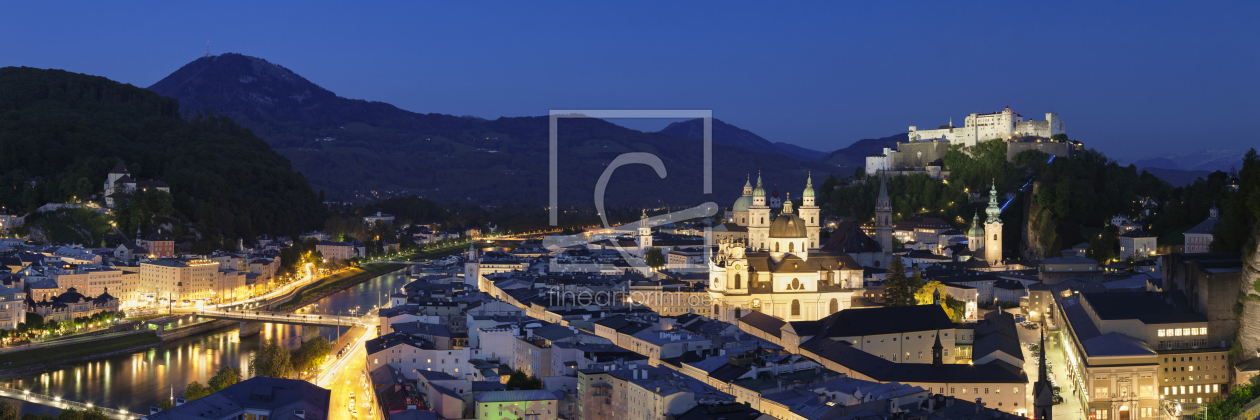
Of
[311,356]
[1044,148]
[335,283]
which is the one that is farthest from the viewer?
[335,283]

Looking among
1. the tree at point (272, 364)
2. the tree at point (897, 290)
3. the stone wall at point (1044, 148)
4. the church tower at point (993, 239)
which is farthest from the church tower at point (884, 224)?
the tree at point (272, 364)

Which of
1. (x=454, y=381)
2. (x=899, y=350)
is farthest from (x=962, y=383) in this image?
(x=454, y=381)

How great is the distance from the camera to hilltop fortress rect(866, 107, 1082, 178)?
4488cm

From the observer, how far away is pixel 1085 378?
19312 millimetres

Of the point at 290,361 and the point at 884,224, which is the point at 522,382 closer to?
the point at 290,361

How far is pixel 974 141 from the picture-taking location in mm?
47406

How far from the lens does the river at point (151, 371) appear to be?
75.3 ft

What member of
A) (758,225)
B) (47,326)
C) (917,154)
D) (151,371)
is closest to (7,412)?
(151,371)

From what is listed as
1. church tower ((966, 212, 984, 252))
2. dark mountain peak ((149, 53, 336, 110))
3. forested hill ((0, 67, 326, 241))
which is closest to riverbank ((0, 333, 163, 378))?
forested hill ((0, 67, 326, 241))

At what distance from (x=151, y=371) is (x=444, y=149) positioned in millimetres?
107717

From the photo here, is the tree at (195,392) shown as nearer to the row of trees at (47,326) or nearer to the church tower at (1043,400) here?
the row of trees at (47,326)

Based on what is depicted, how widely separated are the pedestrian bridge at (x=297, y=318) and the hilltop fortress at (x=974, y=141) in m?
24.6

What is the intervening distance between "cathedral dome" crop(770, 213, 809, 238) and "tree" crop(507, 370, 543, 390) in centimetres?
1193

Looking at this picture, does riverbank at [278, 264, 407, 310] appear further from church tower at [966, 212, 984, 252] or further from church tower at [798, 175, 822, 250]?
church tower at [966, 212, 984, 252]
